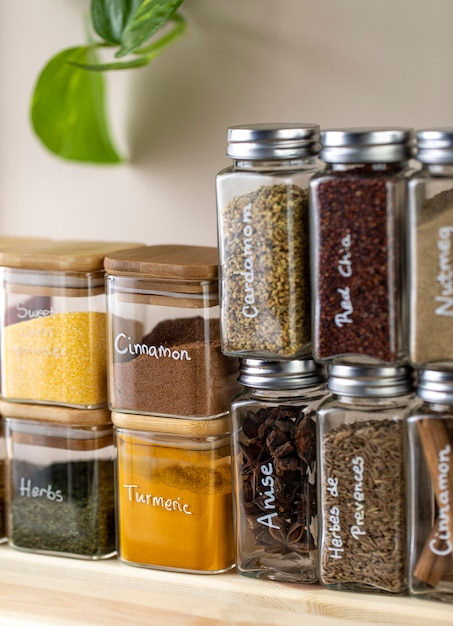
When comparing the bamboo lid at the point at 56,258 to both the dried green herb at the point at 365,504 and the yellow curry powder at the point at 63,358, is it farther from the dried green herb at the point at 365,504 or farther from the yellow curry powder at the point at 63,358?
the dried green herb at the point at 365,504

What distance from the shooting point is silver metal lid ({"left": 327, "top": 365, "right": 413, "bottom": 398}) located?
102 cm

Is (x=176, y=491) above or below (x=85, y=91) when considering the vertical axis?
below

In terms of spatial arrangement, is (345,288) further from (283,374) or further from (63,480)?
(63,480)

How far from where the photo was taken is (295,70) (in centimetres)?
138

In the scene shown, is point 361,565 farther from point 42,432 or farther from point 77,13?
point 77,13

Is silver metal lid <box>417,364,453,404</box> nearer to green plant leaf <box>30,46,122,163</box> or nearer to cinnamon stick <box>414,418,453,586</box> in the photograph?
cinnamon stick <box>414,418,453,586</box>

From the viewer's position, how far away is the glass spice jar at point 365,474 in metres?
1.02

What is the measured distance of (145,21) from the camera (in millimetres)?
1295

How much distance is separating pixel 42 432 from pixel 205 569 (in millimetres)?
266

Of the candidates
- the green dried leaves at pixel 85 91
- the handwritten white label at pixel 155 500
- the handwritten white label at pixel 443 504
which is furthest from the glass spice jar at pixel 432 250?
the green dried leaves at pixel 85 91

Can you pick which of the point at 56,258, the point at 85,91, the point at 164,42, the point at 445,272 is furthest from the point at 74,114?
the point at 445,272

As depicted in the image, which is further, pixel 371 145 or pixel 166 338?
pixel 166 338

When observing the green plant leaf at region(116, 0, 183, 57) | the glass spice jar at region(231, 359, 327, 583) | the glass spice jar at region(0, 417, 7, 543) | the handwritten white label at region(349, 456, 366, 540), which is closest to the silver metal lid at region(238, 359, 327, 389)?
the glass spice jar at region(231, 359, 327, 583)

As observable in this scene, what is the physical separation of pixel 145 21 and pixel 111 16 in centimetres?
11
